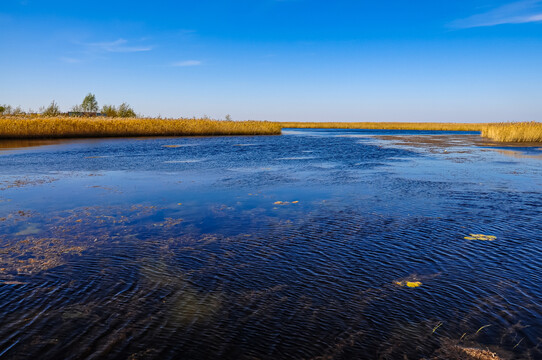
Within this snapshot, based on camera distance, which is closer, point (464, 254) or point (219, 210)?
point (464, 254)

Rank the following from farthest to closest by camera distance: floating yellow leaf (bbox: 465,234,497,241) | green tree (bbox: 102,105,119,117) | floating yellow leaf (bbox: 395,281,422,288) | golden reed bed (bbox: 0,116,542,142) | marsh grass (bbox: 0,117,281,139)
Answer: green tree (bbox: 102,105,119,117) < marsh grass (bbox: 0,117,281,139) < golden reed bed (bbox: 0,116,542,142) < floating yellow leaf (bbox: 465,234,497,241) < floating yellow leaf (bbox: 395,281,422,288)

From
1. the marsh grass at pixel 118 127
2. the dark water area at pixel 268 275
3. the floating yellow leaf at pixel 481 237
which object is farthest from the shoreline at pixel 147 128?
the floating yellow leaf at pixel 481 237

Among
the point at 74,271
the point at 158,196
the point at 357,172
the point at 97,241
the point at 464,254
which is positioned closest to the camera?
the point at 74,271

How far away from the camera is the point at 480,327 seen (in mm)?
3820

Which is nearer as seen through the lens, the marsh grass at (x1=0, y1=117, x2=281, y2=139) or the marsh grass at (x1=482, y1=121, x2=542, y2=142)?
the marsh grass at (x1=482, y1=121, x2=542, y2=142)

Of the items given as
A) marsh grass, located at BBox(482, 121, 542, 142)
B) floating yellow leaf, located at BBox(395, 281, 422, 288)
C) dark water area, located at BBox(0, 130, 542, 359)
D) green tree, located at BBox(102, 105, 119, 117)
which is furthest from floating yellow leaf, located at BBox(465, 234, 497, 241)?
green tree, located at BBox(102, 105, 119, 117)

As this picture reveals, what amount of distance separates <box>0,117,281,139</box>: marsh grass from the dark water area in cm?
2950

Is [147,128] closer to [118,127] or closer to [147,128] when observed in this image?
[147,128]

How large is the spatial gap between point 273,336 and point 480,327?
207 cm

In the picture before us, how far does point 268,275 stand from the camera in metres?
5.05

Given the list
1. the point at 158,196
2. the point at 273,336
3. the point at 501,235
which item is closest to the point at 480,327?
the point at 273,336

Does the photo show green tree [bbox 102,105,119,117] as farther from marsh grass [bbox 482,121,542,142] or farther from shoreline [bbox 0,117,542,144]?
marsh grass [bbox 482,121,542,142]

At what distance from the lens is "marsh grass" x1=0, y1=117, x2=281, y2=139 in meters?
35.2

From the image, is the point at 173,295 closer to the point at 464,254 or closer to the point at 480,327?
the point at 480,327
